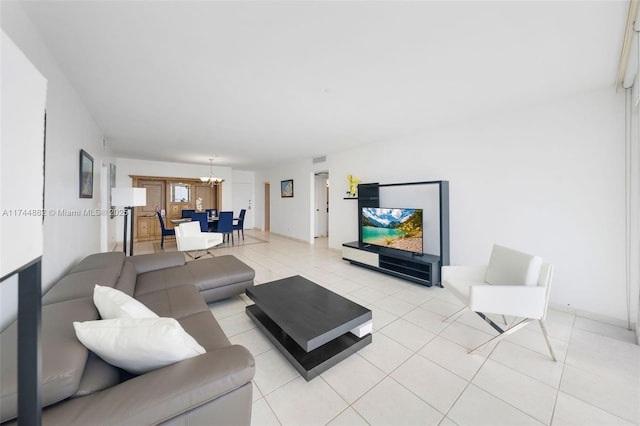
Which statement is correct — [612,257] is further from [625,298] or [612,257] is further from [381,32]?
[381,32]

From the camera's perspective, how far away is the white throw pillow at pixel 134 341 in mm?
1062

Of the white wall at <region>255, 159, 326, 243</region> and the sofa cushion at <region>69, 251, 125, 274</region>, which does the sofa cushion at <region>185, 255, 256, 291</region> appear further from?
the white wall at <region>255, 159, 326, 243</region>

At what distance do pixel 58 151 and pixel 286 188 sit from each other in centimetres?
584

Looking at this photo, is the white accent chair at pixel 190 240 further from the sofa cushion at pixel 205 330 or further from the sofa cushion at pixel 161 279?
the sofa cushion at pixel 205 330

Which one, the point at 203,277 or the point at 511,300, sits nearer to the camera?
the point at 511,300

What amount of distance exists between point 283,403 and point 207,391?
29.6 inches

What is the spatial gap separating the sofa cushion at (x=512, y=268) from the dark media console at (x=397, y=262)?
1.00 metres

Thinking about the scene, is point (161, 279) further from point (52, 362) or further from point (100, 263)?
point (52, 362)

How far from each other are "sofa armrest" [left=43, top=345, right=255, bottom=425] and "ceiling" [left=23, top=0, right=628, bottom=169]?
2.05 metres

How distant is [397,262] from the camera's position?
3990 millimetres

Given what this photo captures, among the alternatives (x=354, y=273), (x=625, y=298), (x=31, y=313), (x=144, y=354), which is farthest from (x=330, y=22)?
(x=625, y=298)

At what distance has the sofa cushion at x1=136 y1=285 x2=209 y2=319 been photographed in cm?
194

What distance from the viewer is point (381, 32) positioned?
175 centimetres

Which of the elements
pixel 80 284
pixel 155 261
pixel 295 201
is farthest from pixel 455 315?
pixel 295 201
